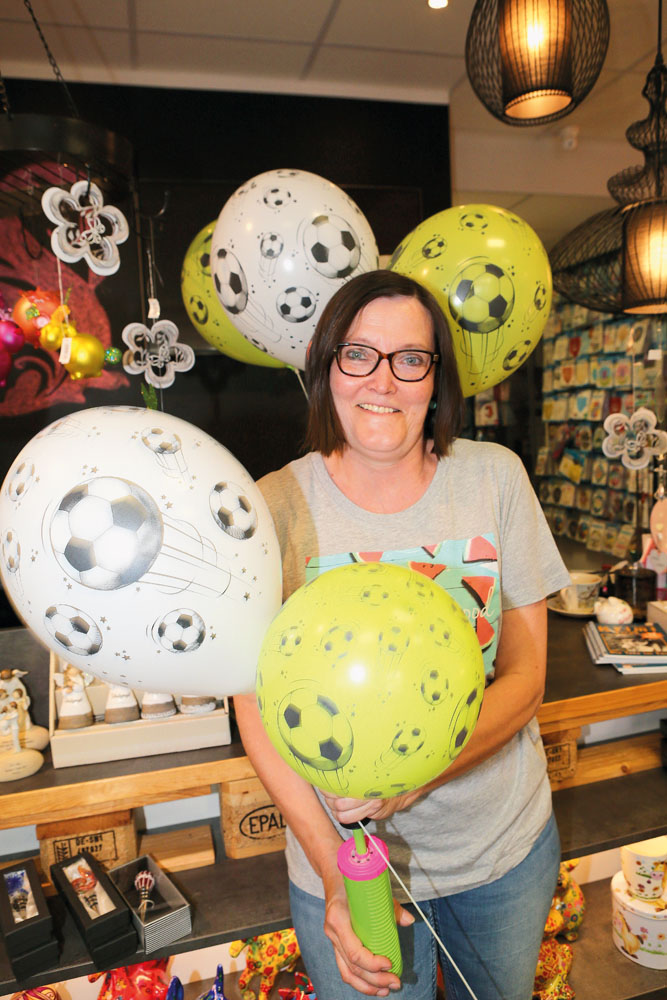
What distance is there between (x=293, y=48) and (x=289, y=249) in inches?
71.2

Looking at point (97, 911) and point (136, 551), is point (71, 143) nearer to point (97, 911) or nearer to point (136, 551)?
point (136, 551)

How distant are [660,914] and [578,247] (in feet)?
6.36

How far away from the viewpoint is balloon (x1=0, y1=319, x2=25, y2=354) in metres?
1.71

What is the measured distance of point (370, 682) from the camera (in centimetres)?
70

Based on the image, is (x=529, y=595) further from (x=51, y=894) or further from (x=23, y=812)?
(x=51, y=894)

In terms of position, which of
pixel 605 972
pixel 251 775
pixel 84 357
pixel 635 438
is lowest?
pixel 605 972

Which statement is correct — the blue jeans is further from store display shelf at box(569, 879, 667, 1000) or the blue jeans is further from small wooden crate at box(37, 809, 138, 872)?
store display shelf at box(569, 879, 667, 1000)

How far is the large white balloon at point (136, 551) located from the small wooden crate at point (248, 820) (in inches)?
31.6

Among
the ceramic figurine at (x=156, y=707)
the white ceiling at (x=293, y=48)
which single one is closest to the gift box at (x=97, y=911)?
the ceramic figurine at (x=156, y=707)

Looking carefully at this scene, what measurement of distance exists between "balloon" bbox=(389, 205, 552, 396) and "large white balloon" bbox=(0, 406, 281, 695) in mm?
575

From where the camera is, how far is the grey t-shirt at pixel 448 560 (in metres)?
1.08

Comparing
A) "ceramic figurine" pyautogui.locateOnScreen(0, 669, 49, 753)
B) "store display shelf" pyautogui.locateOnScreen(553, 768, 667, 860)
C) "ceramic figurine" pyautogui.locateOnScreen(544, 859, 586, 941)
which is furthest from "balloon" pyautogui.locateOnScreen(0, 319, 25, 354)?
"ceramic figurine" pyautogui.locateOnScreen(544, 859, 586, 941)

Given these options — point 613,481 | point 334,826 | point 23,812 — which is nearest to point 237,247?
point 334,826

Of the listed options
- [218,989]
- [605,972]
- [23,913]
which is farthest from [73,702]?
[605,972]
